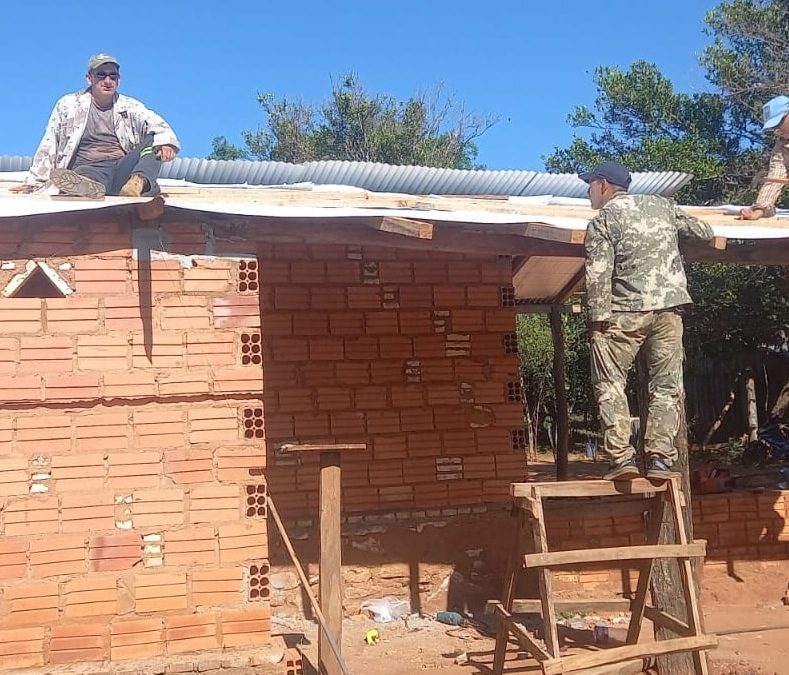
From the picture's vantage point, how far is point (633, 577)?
6973mm

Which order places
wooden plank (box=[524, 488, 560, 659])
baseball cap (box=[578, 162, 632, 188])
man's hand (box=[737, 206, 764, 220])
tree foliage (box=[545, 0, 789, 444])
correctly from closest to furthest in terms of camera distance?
1. wooden plank (box=[524, 488, 560, 659])
2. baseball cap (box=[578, 162, 632, 188])
3. man's hand (box=[737, 206, 764, 220])
4. tree foliage (box=[545, 0, 789, 444])

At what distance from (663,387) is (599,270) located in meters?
0.72

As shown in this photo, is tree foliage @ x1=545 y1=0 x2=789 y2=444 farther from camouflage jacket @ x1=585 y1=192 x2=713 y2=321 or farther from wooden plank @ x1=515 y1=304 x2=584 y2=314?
camouflage jacket @ x1=585 y1=192 x2=713 y2=321

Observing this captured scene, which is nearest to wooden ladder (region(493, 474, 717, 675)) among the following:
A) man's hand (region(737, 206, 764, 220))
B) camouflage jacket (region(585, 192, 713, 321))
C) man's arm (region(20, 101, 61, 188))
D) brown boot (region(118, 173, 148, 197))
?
camouflage jacket (region(585, 192, 713, 321))

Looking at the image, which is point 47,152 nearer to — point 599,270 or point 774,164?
point 599,270

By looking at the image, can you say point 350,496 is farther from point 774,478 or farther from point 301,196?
point 774,478

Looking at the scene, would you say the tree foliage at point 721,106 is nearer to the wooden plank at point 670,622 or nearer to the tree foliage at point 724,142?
the tree foliage at point 724,142

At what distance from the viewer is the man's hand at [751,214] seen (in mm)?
5750

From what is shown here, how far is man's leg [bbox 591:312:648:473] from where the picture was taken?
424 cm

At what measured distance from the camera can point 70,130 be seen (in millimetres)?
4957

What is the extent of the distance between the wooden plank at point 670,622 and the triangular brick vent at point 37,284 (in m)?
3.60

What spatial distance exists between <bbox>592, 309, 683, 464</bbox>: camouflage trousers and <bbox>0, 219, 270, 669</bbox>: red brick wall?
1.84 metres

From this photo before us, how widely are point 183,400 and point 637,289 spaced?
8.15ft

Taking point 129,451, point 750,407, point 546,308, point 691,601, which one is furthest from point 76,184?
point 750,407
